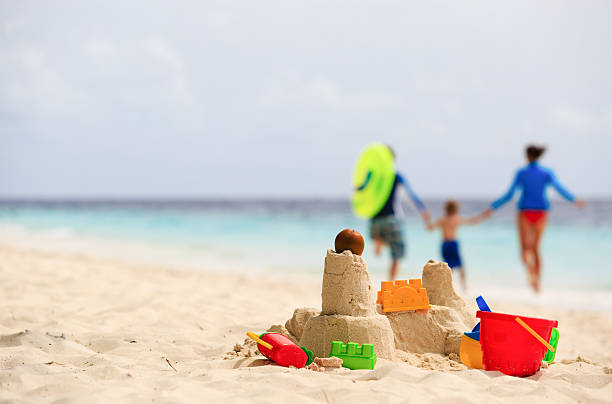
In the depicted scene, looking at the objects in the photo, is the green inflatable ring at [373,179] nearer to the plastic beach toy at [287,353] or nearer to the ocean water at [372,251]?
the ocean water at [372,251]

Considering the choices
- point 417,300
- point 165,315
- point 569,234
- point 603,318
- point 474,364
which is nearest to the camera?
point 474,364

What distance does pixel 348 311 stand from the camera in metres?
2.92

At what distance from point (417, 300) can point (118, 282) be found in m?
4.04

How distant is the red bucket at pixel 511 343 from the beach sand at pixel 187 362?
104mm

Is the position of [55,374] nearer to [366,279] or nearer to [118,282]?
[366,279]

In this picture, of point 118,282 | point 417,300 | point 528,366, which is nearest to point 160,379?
point 417,300

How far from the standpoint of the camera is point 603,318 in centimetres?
614

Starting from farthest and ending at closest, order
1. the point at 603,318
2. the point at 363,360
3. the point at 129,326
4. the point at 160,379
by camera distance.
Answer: the point at 603,318
the point at 129,326
the point at 363,360
the point at 160,379

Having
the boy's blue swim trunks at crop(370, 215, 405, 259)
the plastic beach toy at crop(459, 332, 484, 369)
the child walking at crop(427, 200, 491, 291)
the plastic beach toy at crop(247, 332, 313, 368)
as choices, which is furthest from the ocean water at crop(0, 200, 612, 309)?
the plastic beach toy at crop(247, 332, 313, 368)

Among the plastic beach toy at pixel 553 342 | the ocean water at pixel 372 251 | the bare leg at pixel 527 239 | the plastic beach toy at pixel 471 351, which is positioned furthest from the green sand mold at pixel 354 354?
the ocean water at pixel 372 251

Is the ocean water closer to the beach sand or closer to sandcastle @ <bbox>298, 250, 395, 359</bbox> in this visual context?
the beach sand

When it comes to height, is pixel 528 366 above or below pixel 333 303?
below

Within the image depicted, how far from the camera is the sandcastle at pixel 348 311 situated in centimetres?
289

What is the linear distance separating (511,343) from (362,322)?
82cm
